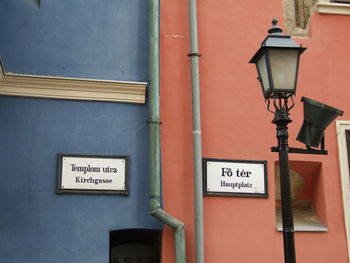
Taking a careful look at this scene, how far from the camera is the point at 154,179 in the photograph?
6.36 meters

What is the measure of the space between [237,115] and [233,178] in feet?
2.45

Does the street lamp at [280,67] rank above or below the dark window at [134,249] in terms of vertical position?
above

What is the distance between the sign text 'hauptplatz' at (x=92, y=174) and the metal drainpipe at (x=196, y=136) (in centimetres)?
75

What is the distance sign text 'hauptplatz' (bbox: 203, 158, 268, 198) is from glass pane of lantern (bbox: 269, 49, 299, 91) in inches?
85.5

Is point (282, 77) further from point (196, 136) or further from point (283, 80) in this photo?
point (196, 136)

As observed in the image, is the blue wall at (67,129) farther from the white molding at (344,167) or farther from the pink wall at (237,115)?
the white molding at (344,167)

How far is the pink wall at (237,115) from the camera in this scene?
6.54 metres

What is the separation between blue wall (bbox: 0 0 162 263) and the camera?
6191 millimetres

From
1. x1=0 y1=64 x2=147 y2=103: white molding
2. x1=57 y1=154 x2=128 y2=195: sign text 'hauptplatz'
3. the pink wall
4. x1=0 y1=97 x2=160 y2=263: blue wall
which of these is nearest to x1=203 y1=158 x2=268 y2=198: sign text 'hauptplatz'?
the pink wall

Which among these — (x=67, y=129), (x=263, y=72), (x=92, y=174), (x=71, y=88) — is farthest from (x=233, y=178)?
(x=263, y=72)

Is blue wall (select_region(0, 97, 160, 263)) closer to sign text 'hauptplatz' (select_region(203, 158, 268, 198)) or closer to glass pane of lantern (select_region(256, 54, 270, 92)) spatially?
sign text 'hauptplatz' (select_region(203, 158, 268, 198))

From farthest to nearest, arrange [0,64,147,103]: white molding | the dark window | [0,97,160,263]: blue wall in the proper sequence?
the dark window < [0,64,147,103]: white molding < [0,97,160,263]: blue wall

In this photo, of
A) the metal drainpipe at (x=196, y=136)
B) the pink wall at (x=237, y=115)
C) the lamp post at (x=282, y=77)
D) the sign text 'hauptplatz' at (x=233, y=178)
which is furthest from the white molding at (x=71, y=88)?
the lamp post at (x=282, y=77)

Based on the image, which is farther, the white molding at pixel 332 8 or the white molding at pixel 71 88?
the white molding at pixel 332 8
